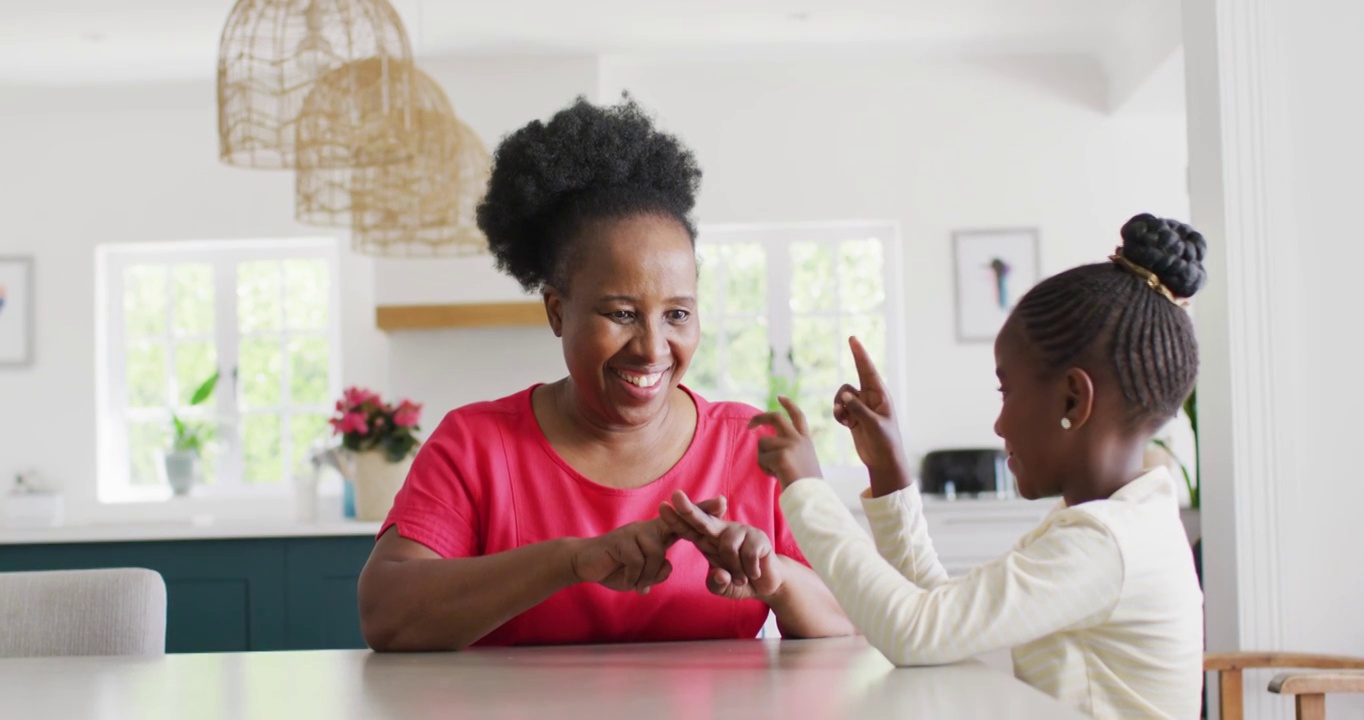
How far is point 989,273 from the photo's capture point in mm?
5793

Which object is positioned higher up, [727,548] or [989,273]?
[989,273]

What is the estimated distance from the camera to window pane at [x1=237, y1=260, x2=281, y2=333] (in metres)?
6.24

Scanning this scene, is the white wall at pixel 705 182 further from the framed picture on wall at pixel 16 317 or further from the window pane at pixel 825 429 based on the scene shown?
the window pane at pixel 825 429

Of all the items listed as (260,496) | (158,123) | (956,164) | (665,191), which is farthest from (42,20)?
(665,191)

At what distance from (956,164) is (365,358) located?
9.59 ft

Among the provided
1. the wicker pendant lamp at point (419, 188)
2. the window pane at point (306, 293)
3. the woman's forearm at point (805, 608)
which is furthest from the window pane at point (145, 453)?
the woman's forearm at point (805, 608)

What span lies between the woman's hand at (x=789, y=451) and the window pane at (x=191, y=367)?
215 inches

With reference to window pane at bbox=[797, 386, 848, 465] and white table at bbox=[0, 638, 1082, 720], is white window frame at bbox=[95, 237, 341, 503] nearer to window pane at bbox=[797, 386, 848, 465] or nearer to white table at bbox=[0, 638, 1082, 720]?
window pane at bbox=[797, 386, 848, 465]

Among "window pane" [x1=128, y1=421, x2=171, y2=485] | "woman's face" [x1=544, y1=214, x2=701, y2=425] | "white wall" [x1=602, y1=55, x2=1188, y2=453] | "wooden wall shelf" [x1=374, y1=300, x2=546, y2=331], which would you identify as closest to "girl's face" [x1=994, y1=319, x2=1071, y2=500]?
"woman's face" [x1=544, y1=214, x2=701, y2=425]

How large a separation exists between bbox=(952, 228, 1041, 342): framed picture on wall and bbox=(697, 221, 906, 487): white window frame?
0.28 meters

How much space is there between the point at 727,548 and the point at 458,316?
4.40m

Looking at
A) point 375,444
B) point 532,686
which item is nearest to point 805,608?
point 532,686

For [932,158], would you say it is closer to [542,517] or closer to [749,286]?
[749,286]

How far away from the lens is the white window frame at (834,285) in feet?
19.3
